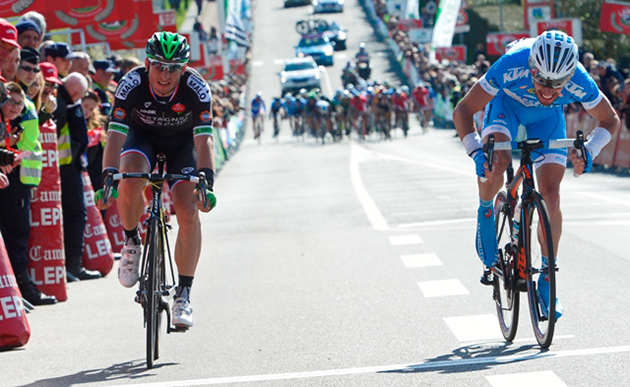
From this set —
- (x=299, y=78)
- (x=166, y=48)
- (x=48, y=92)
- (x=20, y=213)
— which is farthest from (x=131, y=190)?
(x=299, y=78)

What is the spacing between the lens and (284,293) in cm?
958

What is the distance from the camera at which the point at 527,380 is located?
5660mm

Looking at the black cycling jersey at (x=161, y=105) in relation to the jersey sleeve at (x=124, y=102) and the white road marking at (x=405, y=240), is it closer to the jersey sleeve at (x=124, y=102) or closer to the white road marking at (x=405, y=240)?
the jersey sleeve at (x=124, y=102)

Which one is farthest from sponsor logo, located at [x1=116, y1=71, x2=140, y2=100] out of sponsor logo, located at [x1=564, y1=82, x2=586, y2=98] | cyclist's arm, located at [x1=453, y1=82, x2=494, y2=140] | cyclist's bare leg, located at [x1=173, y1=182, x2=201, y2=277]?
sponsor logo, located at [x1=564, y1=82, x2=586, y2=98]

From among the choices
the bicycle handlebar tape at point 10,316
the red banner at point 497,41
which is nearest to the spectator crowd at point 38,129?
the bicycle handlebar tape at point 10,316

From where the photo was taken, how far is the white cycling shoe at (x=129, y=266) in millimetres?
7098

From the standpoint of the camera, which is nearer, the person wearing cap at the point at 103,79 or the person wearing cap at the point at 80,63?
the person wearing cap at the point at 80,63

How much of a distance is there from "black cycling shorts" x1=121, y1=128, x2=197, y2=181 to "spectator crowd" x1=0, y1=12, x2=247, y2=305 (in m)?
1.19

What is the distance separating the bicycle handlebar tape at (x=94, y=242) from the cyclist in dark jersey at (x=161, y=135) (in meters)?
4.47

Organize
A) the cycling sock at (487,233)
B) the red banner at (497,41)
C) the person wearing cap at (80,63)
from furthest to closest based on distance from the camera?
1. the red banner at (497,41)
2. the person wearing cap at (80,63)
3. the cycling sock at (487,233)

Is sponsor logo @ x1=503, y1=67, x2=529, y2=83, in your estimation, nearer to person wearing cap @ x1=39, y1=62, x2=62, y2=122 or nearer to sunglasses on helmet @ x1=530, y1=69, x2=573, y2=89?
sunglasses on helmet @ x1=530, y1=69, x2=573, y2=89

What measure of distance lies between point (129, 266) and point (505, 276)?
93.4 inches

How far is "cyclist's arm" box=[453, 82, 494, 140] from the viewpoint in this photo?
7027 millimetres

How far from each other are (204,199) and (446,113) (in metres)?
40.3
